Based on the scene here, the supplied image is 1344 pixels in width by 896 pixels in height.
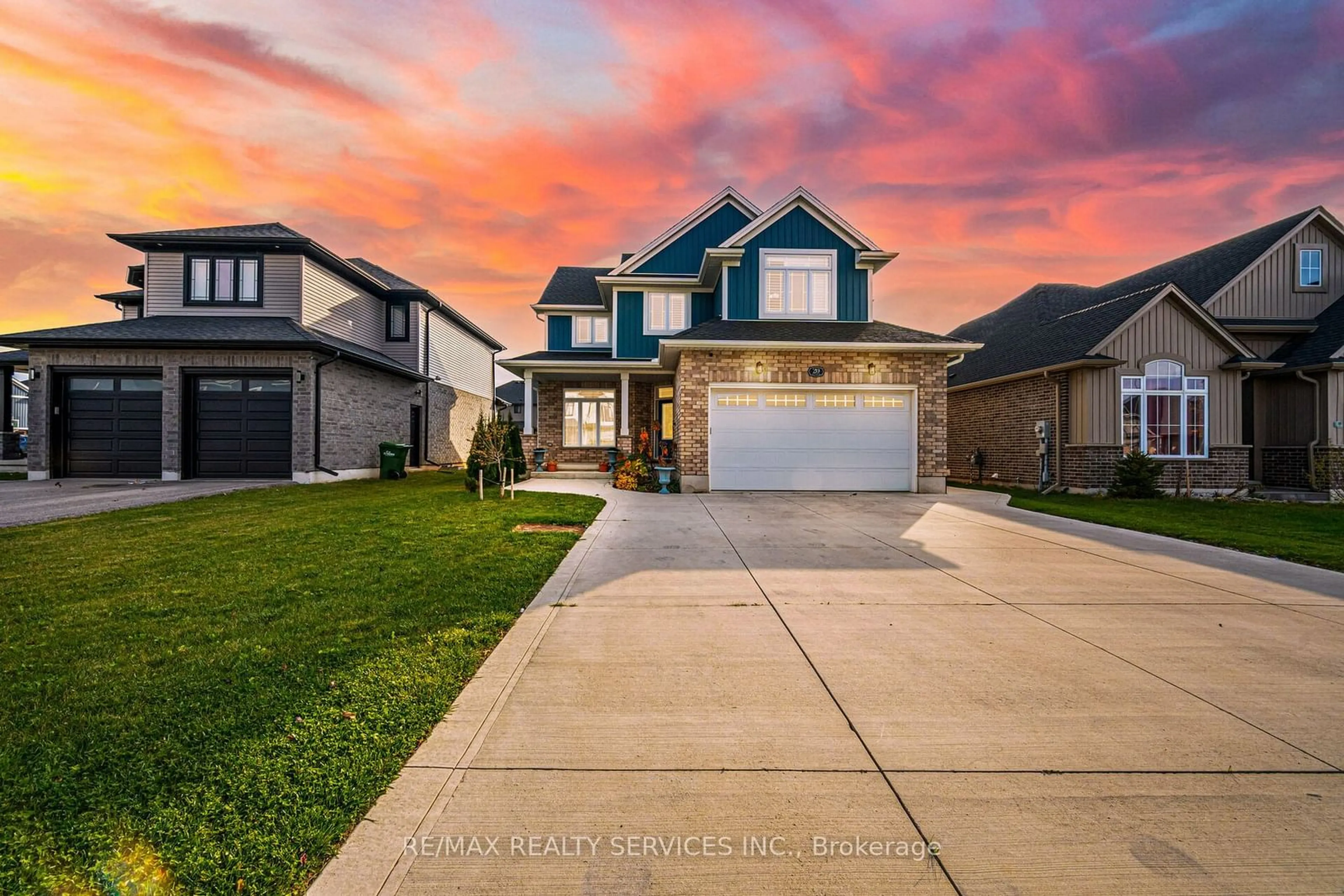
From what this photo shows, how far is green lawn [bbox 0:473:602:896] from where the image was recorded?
180cm

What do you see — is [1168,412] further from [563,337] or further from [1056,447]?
[563,337]

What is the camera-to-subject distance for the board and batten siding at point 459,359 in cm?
2423

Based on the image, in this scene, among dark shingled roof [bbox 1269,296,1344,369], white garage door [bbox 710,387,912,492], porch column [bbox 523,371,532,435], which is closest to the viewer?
white garage door [bbox 710,387,912,492]

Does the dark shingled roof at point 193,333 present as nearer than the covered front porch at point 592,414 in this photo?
Yes

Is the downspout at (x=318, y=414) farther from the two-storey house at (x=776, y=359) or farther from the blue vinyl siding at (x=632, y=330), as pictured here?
the blue vinyl siding at (x=632, y=330)

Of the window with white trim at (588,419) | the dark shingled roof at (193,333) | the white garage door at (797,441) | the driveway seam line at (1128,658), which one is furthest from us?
the window with white trim at (588,419)

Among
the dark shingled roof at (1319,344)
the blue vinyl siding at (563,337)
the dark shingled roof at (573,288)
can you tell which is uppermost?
the dark shingled roof at (573,288)

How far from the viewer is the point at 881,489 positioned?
45.4ft

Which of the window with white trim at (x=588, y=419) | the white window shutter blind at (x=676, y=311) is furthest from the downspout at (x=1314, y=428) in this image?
the window with white trim at (x=588, y=419)

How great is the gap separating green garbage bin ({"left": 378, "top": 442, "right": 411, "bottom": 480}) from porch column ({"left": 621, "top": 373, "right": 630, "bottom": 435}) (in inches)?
290

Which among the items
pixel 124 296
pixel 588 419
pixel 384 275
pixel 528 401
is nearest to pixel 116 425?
pixel 528 401

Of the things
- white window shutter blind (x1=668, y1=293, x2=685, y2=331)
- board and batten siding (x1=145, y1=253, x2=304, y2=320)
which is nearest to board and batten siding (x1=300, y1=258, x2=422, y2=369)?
board and batten siding (x1=145, y1=253, x2=304, y2=320)

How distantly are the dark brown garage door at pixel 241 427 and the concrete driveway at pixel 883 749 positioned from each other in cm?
1468

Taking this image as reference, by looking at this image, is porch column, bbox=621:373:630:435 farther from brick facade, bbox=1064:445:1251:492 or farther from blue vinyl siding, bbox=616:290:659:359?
brick facade, bbox=1064:445:1251:492
